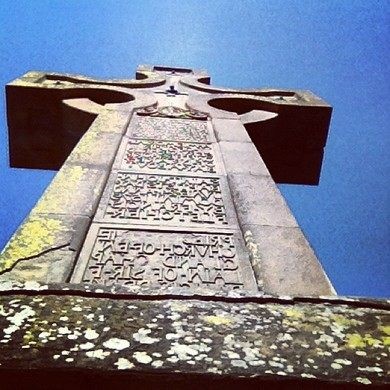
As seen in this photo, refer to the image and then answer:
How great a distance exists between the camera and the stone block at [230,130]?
454 centimetres

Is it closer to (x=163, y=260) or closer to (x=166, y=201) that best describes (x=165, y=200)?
(x=166, y=201)

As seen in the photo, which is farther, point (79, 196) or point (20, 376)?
point (79, 196)

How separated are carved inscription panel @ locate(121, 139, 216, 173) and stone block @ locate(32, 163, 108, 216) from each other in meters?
0.35

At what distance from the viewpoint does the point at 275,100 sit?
6.23m

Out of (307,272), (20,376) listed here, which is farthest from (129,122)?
(20,376)

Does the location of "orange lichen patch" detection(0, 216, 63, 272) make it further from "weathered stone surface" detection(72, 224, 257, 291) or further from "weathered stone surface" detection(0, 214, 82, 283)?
"weathered stone surface" detection(72, 224, 257, 291)

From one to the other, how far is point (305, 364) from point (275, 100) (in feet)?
16.9

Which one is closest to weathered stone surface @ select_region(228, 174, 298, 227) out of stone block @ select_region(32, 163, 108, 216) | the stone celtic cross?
the stone celtic cross

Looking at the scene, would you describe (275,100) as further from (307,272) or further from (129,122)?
(307,272)

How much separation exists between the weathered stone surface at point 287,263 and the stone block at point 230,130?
1.79 meters

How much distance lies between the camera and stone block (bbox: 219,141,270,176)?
12.3 feet

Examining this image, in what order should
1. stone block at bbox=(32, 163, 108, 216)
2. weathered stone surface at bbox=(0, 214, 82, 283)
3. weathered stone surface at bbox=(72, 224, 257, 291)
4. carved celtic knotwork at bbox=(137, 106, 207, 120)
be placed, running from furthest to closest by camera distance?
carved celtic knotwork at bbox=(137, 106, 207, 120) → stone block at bbox=(32, 163, 108, 216) → weathered stone surface at bbox=(72, 224, 257, 291) → weathered stone surface at bbox=(0, 214, 82, 283)

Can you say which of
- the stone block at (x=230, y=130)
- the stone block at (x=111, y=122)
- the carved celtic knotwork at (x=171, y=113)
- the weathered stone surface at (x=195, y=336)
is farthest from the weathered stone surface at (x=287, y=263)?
the carved celtic knotwork at (x=171, y=113)

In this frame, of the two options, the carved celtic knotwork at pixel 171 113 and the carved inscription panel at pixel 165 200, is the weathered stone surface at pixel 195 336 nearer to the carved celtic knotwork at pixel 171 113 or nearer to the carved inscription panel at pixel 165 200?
the carved inscription panel at pixel 165 200
